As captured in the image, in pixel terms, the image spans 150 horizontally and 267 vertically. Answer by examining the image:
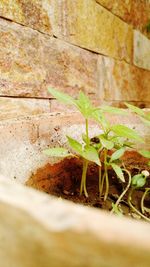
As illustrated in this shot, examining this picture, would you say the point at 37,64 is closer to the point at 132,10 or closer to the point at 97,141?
the point at 97,141

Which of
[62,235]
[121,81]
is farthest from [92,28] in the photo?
[62,235]

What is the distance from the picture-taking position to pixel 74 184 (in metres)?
0.65

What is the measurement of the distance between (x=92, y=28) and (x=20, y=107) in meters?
0.65

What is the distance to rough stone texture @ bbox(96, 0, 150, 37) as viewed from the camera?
1.53m

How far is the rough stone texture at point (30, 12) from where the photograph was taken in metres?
0.87

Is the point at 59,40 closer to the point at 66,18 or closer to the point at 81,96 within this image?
the point at 66,18

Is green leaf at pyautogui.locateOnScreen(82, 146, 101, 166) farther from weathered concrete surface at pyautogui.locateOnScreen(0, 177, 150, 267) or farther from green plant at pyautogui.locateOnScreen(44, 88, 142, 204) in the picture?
weathered concrete surface at pyautogui.locateOnScreen(0, 177, 150, 267)

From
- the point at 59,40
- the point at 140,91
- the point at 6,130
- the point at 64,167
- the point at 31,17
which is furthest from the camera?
the point at 140,91

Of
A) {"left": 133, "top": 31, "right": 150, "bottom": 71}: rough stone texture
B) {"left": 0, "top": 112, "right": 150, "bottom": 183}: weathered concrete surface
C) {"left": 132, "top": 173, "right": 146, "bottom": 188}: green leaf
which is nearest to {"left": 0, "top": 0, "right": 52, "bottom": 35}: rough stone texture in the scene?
{"left": 0, "top": 112, "right": 150, "bottom": 183}: weathered concrete surface

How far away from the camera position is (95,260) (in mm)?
151

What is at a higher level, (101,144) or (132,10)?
(132,10)

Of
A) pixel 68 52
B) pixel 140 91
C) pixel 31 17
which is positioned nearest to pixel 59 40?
pixel 68 52

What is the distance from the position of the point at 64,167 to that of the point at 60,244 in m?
0.49

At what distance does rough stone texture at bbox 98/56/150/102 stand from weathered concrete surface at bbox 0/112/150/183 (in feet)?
2.70
